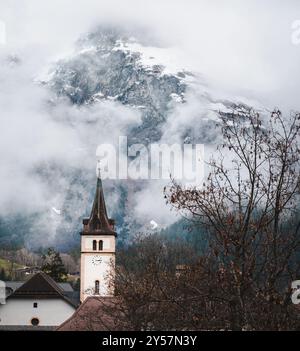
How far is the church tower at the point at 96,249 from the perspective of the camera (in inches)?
2201

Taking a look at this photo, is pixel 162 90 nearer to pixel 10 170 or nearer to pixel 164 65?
pixel 164 65

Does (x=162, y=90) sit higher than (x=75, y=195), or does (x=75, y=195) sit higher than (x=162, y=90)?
(x=162, y=90)

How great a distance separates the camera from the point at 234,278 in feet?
30.0

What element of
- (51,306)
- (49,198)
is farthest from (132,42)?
(51,306)

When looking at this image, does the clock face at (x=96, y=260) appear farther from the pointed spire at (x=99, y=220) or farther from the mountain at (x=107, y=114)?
the mountain at (x=107, y=114)

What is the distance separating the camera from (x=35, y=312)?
50031 mm

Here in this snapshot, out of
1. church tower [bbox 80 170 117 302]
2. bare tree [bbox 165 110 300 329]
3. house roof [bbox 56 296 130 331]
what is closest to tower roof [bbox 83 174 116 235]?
church tower [bbox 80 170 117 302]

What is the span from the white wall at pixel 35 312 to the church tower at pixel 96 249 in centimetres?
507

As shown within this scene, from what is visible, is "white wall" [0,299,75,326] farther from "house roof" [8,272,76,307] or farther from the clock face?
the clock face

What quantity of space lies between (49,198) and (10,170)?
10.3m

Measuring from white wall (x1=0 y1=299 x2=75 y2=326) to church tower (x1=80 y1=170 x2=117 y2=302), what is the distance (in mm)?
5066

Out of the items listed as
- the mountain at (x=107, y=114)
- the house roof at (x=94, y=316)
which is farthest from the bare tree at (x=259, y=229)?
the mountain at (x=107, y=114)

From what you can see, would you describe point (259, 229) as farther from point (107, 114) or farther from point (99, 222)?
point (107, 114)
